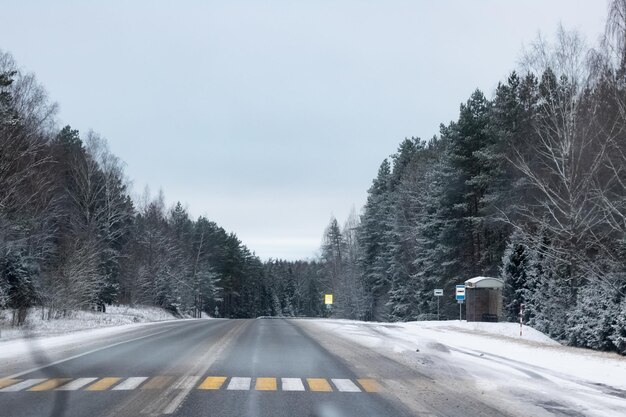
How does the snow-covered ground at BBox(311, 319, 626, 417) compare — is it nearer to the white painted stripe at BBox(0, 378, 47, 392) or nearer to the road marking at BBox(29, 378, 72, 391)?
the road marking at BBox(29, 378, 72, 391)

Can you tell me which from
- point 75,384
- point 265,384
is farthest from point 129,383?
point 265,384

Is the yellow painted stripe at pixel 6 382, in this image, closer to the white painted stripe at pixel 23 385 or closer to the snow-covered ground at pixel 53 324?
the white painted stripe at pixel 23 385

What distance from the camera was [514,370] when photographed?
13.6m

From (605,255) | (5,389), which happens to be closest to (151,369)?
(5,389)

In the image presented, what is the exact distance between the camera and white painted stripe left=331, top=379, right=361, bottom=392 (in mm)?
10078

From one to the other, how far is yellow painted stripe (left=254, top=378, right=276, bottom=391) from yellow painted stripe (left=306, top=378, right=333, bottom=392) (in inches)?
24.8

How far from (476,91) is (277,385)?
4543cm

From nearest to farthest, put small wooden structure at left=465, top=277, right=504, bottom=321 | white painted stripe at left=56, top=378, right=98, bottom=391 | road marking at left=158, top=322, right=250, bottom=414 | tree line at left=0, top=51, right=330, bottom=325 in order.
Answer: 1. road marking at left=158, top=322, right=250, bottom=414
2. white painted stripe at left=56, top=378, right=98, bottom=391
3. tree line at left=0, top=51, right=330, bottom=325
4. small wooden structure at left=465, top=277, right=504, bottom=321

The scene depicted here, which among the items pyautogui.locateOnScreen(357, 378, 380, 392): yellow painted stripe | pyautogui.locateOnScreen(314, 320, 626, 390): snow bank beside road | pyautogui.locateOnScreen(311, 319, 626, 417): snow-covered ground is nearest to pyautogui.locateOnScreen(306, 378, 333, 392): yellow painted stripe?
pyautogui.locateOnScreen(357, 378, 380, 392): yellow painted stripe

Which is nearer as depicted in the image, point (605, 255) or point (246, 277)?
point (605, 255)

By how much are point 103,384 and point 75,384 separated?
0.46 metres

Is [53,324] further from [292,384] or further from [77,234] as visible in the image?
[292,384]

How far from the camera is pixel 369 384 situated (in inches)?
422

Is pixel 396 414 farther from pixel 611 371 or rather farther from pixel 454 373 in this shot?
pixel 611 371
